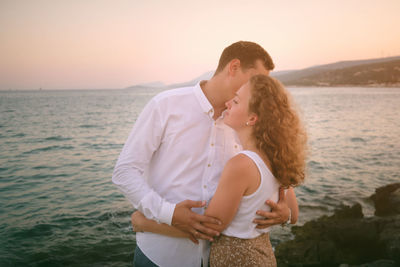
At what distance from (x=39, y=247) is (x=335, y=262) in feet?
22.4

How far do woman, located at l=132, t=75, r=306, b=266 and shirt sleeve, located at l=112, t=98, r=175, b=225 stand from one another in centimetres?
21

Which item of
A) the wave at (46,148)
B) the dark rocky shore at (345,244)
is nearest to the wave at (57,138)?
the wave at (46,148)

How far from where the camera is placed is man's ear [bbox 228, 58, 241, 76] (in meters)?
2.53

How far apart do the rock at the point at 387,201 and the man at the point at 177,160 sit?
7.72m

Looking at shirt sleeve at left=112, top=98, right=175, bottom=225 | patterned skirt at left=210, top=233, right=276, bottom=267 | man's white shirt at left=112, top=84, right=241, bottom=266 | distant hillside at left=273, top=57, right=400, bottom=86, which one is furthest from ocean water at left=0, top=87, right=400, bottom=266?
distant hillside at left=273, top=57, right=400, bottom=86

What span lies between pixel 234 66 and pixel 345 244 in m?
5.34

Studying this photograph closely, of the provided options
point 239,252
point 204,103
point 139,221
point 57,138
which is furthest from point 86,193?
point 57,138

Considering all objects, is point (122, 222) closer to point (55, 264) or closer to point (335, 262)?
point (55, 264)

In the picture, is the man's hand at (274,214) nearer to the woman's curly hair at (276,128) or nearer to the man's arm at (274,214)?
the man's arm at (274,214)

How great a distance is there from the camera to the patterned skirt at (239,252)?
77.4 inches

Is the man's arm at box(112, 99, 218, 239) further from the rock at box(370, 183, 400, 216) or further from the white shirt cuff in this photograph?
the rock at box(370, 183, 400, 216)

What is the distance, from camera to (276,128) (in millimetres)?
2010

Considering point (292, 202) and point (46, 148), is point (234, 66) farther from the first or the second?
point (46, 148)

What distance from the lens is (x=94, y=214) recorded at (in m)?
8.87
